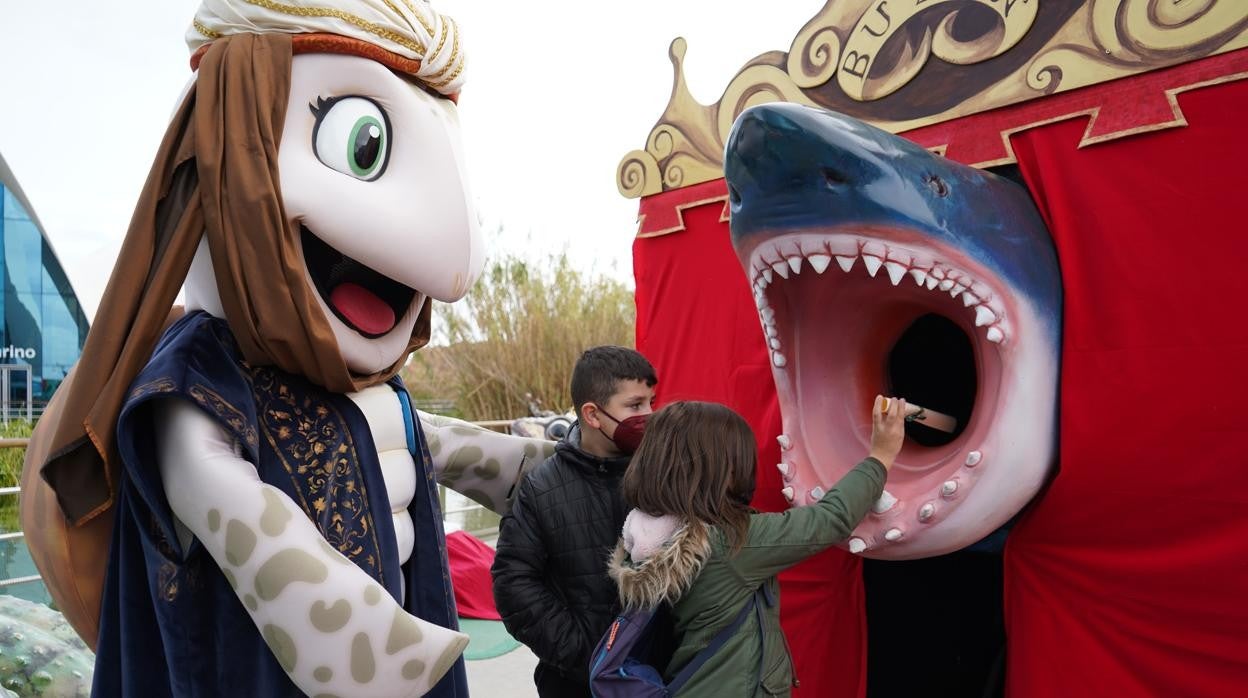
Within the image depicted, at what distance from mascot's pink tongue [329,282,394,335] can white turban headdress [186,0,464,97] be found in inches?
15.2

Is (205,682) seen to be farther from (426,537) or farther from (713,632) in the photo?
(713,632)

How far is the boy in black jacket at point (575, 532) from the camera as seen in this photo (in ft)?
5.35

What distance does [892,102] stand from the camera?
5.83ft

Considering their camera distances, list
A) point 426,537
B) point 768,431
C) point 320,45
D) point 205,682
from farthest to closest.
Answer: point 768,431 < point 426,537 < point 320,45 < point 205,682

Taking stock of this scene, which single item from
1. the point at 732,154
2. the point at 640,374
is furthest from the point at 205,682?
the point at 732,154

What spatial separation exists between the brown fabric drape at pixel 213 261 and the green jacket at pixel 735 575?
1.99 ft

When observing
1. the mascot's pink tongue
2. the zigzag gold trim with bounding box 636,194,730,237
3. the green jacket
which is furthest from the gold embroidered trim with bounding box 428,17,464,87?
the green jacket

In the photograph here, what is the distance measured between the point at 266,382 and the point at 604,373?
630 millimetres

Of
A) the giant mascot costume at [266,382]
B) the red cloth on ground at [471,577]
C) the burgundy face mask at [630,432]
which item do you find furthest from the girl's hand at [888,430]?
the red cloth on ground at [471,577]

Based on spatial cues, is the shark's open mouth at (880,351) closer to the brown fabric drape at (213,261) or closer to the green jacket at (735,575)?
the green jacket at (735,575)

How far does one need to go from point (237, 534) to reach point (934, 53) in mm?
1449

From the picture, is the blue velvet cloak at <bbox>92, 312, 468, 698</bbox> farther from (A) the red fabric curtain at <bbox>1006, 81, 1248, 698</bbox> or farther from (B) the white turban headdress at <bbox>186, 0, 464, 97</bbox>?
(A) the red fabric curtain at <bbox>1006, 81, 1248, 698</bbox>

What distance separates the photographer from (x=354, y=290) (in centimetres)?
152

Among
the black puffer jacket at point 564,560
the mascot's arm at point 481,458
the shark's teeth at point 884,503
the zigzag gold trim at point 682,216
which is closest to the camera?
the shark's teeth at point 884,503
